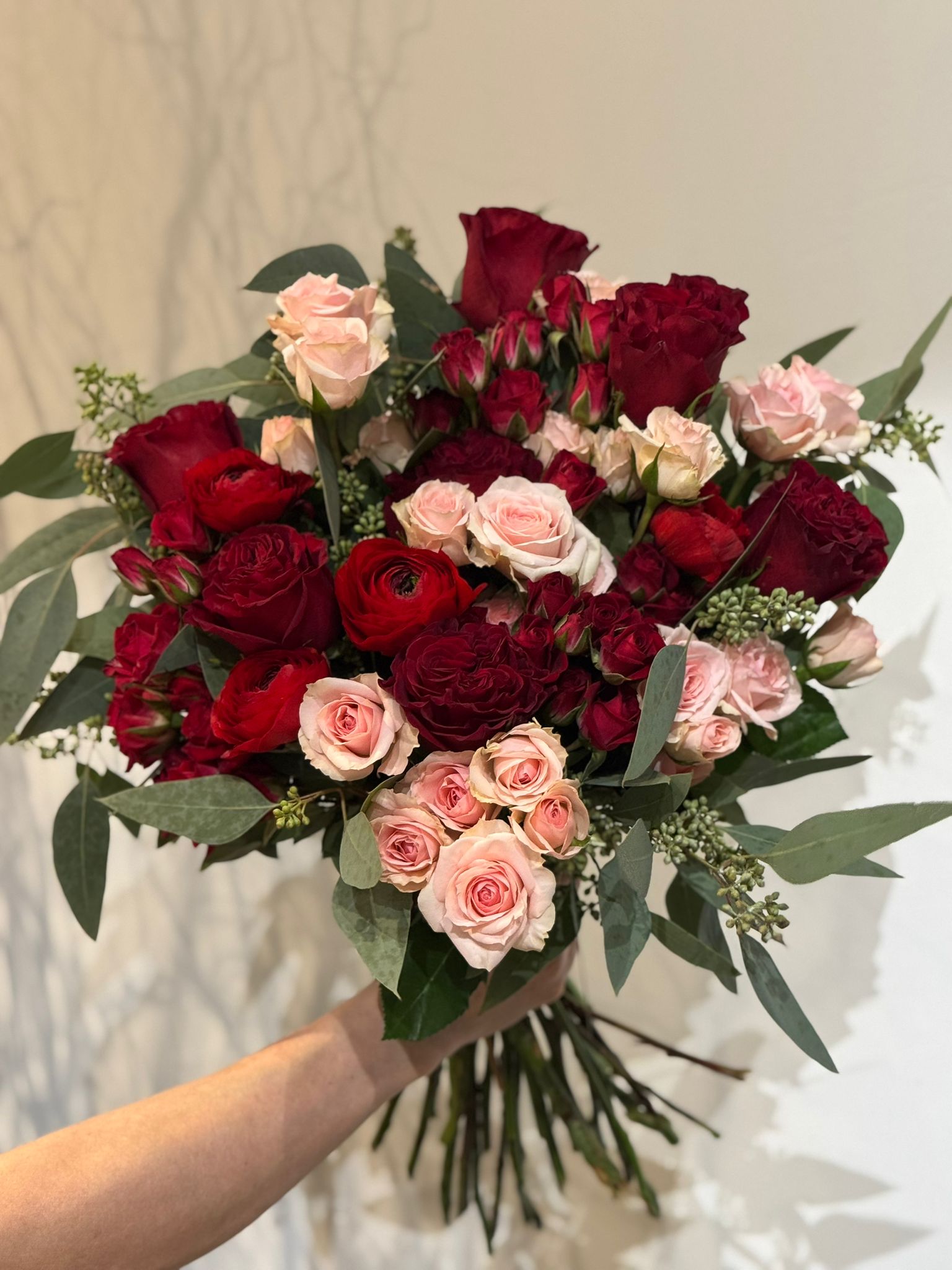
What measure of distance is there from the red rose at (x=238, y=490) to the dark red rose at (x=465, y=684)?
148 mm

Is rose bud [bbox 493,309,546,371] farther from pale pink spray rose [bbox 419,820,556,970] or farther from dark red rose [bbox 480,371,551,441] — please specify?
pale pink spray rose [bbox 419,820,556,970]

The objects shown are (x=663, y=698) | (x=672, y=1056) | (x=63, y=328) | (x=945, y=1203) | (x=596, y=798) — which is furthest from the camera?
(x=63, y=328)

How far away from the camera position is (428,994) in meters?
0.67

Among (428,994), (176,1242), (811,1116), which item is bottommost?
(811,1116)

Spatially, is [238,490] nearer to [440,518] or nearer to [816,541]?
[440,518]

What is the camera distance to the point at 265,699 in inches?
23.9

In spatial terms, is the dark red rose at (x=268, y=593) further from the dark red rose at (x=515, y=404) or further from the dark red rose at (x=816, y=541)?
the dark red rose at (x=816, y=541)

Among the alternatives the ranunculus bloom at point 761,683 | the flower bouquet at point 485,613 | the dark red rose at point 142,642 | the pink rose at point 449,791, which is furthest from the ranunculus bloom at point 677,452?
the dark red rose at point 142,642

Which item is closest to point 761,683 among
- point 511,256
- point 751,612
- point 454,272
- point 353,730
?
point 751,612

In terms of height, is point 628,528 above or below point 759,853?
above

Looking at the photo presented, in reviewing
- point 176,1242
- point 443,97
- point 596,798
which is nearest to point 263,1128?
point 176,1242

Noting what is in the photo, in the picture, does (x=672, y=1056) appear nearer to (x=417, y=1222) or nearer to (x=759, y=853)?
(x=417, y=1222)

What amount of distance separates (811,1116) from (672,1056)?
0.16 meters

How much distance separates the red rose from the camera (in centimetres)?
66
